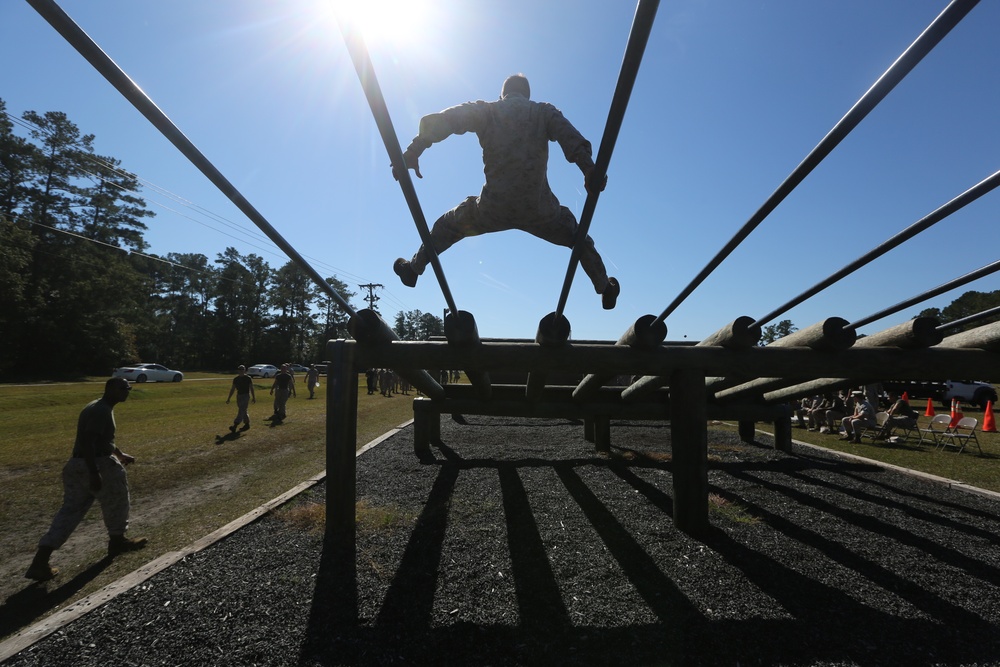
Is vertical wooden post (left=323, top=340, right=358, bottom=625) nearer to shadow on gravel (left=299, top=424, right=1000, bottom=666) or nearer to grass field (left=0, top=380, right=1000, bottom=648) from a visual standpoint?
shadow on gravel (left=299, top=424, right=1000, bottom=666)

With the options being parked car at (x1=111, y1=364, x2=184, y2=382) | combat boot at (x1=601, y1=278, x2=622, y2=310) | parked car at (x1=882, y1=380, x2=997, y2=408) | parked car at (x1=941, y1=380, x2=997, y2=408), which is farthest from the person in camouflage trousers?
parked car at (x1=111, y1=364, x2=184, y2=382)

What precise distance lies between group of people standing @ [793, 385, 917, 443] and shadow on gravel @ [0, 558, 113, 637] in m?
12.4

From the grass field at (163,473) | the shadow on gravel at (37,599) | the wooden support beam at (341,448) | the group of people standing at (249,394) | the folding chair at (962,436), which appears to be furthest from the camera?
the group of people standing at (249,394)

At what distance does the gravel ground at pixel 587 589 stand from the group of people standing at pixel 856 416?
19.0 feet

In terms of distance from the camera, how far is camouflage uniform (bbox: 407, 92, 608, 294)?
105 inches

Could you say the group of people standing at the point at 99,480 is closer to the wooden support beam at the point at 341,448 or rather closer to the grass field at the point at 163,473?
the grass field at the point at 163,473

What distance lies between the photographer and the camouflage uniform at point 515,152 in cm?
267

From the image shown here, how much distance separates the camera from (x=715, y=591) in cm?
334

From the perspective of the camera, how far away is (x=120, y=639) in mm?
2775

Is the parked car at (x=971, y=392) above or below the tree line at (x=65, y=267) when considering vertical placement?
below

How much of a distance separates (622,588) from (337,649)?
195 cm

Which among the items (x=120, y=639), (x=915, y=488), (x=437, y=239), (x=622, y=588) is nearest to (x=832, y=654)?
(x=622, y=588)

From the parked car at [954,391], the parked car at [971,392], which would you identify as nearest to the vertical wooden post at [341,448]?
the parked car at [954,391]

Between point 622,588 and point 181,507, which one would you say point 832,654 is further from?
point 181,507
